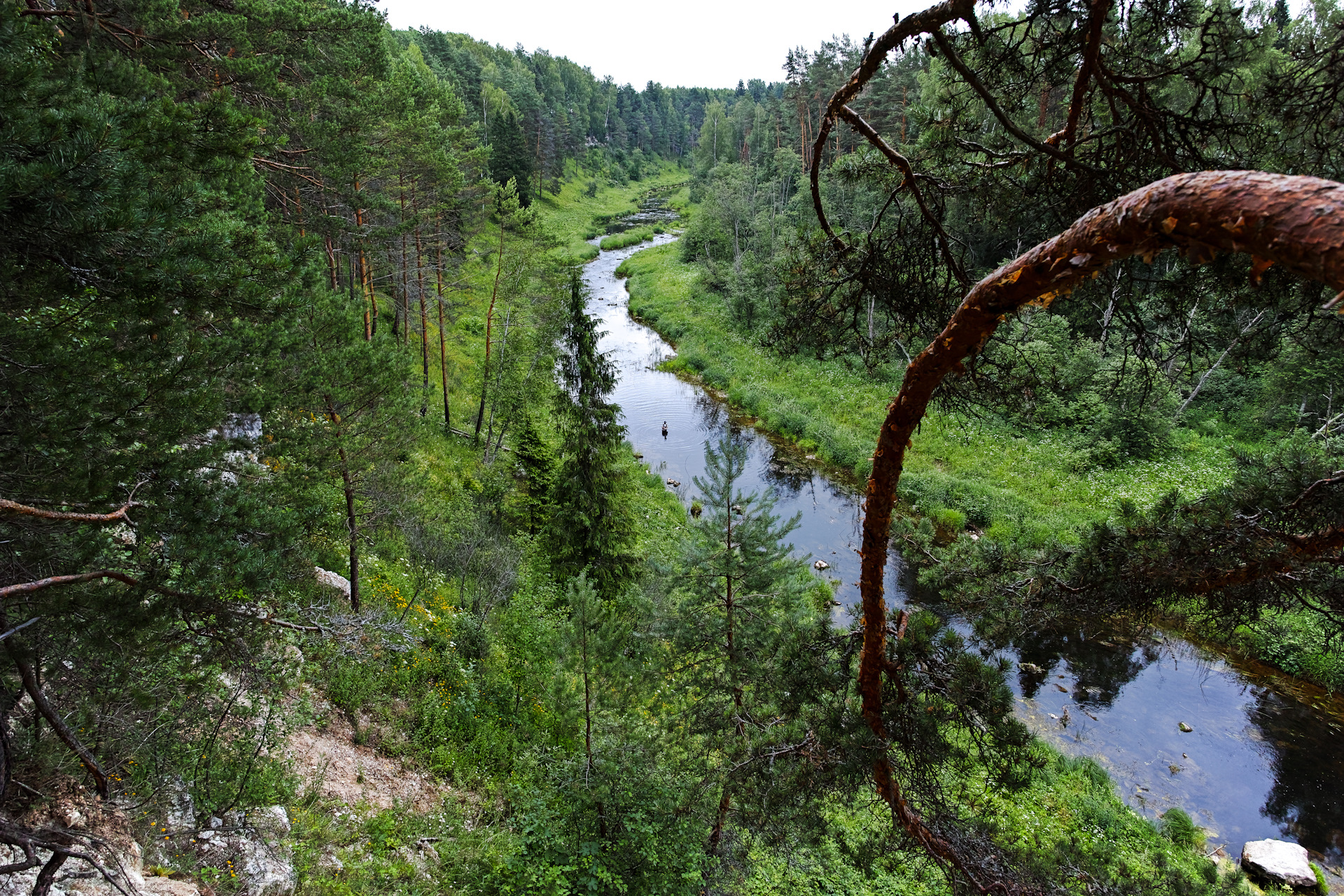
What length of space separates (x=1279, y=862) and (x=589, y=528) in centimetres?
1375

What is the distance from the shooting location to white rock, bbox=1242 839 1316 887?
9.95 metres

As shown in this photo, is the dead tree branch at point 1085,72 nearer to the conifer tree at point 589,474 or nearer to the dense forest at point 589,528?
Answer: the dense forest at point 589,528

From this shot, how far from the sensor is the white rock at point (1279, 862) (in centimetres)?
995

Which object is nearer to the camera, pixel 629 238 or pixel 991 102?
pixel 991 102

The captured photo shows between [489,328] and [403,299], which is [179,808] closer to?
[403,299]

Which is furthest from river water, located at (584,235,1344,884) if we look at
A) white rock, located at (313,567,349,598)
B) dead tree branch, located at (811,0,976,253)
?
dead tree branch, located at (811,0,976,253)

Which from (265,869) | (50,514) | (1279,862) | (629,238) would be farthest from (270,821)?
(629,238)

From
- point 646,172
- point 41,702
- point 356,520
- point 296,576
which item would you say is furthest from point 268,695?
point 646,172

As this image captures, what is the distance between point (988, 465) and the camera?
21766 millimetres

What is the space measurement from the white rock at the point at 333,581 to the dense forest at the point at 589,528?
0.12 metres

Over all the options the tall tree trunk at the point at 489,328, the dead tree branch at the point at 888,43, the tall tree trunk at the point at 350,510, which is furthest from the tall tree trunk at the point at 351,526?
the tall tree trunk at the point at 489,328

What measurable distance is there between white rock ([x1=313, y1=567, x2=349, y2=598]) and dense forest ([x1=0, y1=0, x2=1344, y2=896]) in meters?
0.12

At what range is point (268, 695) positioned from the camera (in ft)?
22.9

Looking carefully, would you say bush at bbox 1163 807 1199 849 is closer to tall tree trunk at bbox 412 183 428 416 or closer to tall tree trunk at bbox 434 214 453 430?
tall tree trunk at bbox 412 183 428 416
